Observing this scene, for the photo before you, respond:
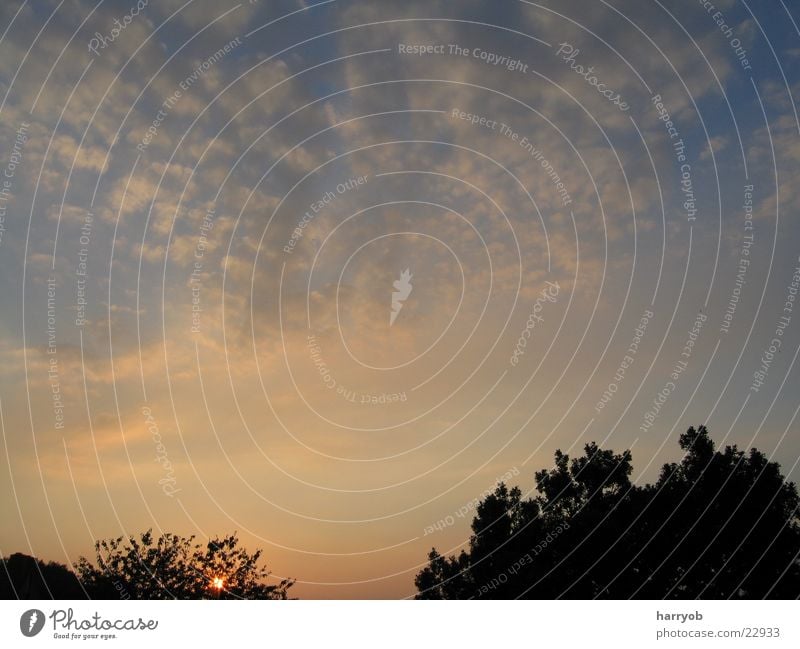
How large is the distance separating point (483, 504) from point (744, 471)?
73.0 feet
